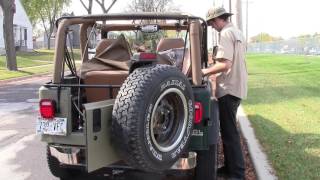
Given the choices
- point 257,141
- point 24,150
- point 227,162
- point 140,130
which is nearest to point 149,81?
point 140,130

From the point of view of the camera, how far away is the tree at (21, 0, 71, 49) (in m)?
80.0

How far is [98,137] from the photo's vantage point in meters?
4.41

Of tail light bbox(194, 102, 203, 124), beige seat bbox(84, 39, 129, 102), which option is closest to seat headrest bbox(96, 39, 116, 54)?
beige seat bbox(84, 39, 129, 102)

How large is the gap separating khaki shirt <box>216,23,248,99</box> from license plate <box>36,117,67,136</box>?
6.07 ft

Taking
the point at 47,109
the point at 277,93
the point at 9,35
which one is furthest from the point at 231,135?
the point at 9,35

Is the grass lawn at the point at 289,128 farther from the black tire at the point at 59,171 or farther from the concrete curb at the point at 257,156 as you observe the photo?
the black tire at the point at 59,171

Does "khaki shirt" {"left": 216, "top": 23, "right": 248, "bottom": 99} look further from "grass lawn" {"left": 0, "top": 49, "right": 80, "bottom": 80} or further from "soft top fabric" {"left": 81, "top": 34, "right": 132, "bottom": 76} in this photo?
"grass lawn" {"left": 0, "top": 49, "right": 80, "bottom": 80}

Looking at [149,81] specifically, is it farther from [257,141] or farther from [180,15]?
[257,141]

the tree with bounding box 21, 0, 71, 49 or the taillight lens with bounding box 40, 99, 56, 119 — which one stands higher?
the tree with bounding box 21, 0, 71, 49

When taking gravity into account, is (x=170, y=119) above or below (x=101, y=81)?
below

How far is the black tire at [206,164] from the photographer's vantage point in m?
5.37

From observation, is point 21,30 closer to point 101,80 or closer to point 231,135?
point 101,80

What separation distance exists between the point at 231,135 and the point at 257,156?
1.14 meters

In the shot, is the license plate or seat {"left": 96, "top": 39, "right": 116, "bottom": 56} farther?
seat {"left": 96, "top": 39, "right": 116, "bottom": 56}
